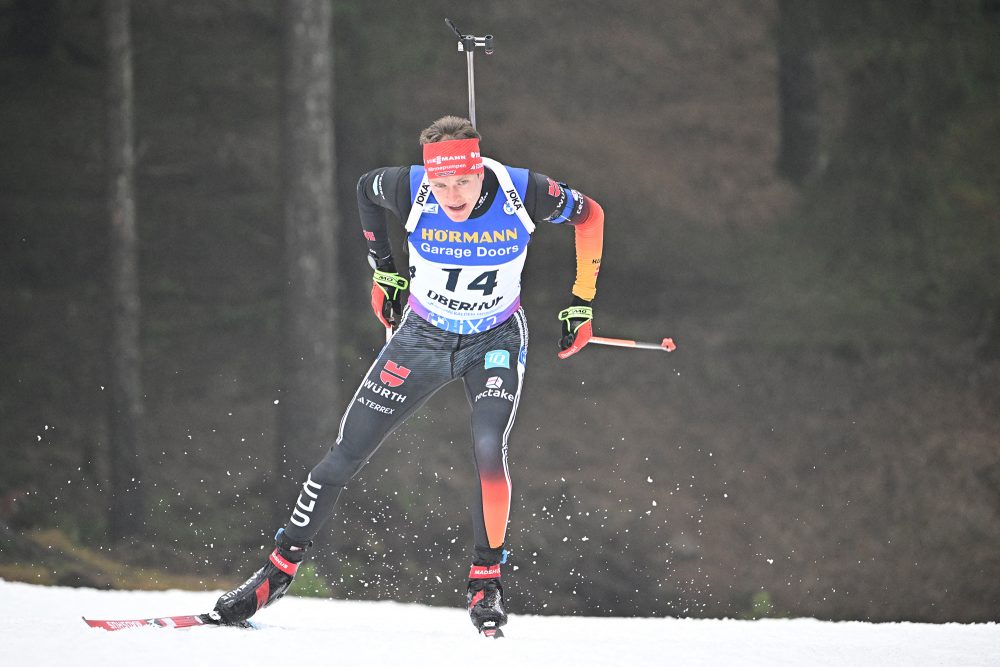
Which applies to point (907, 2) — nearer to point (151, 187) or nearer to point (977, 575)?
point (977, 575)

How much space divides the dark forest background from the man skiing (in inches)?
268

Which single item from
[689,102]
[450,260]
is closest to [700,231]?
[689,102]

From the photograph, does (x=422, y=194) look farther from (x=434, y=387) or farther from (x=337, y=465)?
(x=337, y=465)

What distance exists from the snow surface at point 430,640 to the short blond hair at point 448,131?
223cm

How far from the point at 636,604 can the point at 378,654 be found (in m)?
7.73

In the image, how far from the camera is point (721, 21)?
15.5m

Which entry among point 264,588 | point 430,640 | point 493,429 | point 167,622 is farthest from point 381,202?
point 167,622

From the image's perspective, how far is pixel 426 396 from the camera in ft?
17.5

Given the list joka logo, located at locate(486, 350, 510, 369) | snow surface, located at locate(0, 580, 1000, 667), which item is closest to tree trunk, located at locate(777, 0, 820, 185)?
snow surface, located at locate(0, 580, 1000, 667)

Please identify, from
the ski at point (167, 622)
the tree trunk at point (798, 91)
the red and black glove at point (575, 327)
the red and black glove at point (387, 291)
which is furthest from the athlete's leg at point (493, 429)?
the tree trunk at point (798, 91)

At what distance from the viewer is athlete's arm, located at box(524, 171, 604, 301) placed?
5.27 metres

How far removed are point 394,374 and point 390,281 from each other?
663mm

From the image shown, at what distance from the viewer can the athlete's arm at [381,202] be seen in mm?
5316

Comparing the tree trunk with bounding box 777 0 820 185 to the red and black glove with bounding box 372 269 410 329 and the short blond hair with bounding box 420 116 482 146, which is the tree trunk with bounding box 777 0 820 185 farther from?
the short blond hair with bounding box 420 116 482 146
